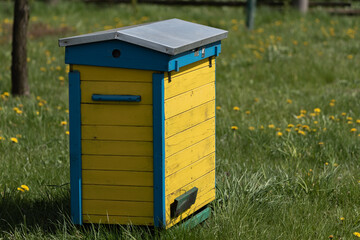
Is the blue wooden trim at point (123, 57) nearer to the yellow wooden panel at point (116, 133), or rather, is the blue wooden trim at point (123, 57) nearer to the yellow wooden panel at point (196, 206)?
the yellow wooden panel at point (116, 133)

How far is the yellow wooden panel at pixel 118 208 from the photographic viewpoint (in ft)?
11.2

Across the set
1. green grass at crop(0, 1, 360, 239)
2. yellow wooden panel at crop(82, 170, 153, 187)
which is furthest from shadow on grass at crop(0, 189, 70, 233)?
yellow wooden panel at crop(82, 170, 153, 187)

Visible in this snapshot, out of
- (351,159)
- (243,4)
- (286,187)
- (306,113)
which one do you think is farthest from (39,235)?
(243,4)

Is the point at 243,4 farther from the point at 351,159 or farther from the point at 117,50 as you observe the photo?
the point at 117,50

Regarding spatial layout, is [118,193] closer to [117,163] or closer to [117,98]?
[117,163]

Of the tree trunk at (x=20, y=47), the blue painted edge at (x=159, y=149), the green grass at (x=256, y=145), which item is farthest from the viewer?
the tree trunk at (x=20, y=47)

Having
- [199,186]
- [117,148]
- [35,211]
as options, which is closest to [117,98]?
[117,148]

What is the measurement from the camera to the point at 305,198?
4027 millimetres

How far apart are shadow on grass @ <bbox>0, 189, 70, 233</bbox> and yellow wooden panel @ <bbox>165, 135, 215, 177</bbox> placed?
27.7 inches

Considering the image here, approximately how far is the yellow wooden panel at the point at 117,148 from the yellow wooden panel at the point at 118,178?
110 mm

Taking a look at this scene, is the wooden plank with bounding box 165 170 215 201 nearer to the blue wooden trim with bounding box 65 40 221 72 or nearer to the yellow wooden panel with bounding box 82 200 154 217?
the yellow wooden panel with bounding box 82 200 154 217

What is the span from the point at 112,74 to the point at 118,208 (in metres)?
0.75

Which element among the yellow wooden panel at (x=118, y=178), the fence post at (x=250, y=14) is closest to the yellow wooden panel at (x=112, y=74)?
the yellow wooden panel at (x=118, y=178)

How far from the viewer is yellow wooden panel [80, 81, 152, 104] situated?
3260 millimetres
